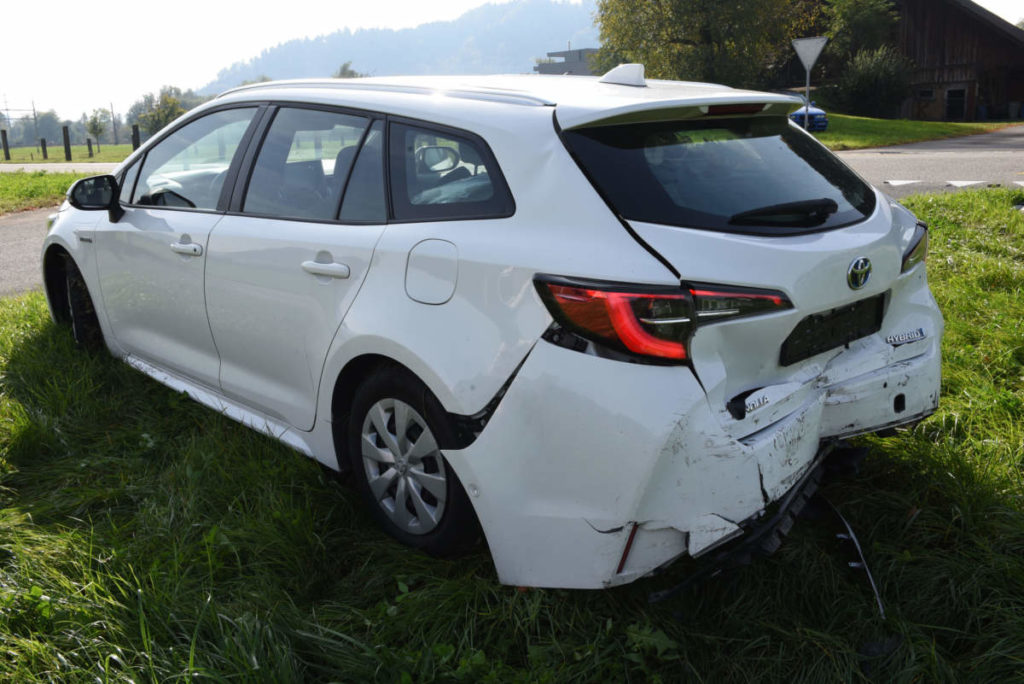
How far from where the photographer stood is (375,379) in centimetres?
279

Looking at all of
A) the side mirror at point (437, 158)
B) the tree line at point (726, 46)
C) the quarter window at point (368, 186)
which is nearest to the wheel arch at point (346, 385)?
the quarter window at point (368, 186)

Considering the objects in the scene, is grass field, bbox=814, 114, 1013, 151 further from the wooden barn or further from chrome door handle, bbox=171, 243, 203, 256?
chrome door handle, bbox=171, 243, 203, 256

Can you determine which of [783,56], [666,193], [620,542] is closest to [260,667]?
[620,542]

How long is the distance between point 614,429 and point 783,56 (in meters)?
46.3

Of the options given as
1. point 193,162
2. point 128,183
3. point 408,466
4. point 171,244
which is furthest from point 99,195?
point 408,466

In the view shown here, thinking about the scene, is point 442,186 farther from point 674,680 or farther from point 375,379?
point 674,680

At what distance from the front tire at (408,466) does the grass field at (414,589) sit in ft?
0.39

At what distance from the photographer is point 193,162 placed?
13.3 ft

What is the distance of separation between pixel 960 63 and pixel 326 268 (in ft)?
148

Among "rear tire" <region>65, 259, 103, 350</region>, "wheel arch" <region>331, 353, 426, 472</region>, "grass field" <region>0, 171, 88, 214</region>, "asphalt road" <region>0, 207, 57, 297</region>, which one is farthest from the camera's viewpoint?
"grass field" <region>0, 171, 88, 214</region>

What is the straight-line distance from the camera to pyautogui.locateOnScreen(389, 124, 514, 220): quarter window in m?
2.54

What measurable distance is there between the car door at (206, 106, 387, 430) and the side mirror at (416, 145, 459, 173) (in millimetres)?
190

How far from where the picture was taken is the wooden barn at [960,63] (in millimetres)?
39844

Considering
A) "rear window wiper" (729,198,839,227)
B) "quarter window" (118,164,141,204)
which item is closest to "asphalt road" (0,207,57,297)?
"quarter window" (118,164,141,204)
